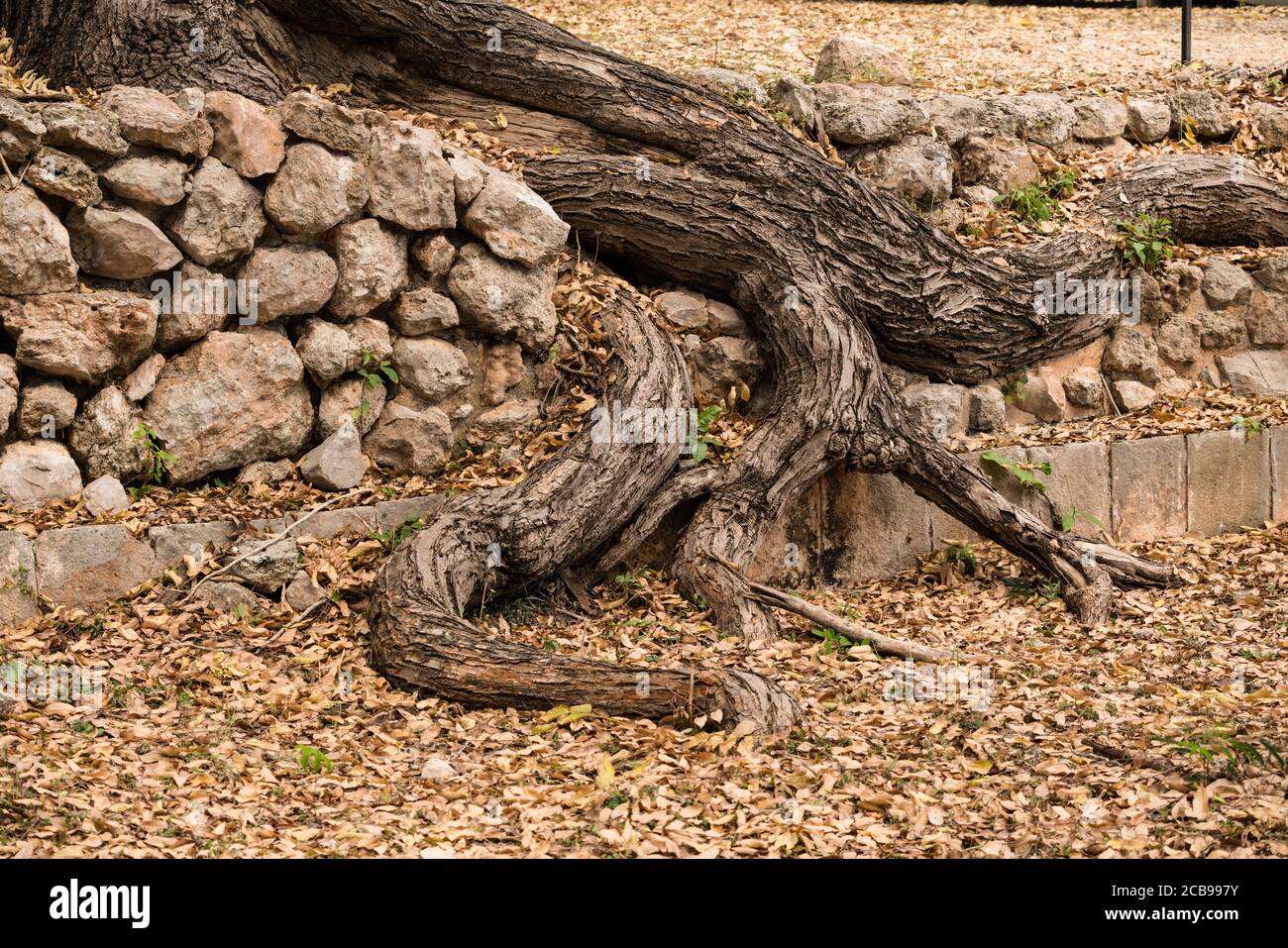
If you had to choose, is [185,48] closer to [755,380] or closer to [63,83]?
[63,83]

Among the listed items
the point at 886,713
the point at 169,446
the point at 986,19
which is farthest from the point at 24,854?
the point at 986,19

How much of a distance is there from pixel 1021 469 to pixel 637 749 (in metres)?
3.23

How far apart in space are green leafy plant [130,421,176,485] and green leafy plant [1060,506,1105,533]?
4.35 metres

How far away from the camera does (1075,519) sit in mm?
6809

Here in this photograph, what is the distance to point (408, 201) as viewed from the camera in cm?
591

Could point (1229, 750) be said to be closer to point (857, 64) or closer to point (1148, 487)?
point (1148, 487)

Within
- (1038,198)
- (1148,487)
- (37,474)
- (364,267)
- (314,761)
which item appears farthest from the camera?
(1038,198)

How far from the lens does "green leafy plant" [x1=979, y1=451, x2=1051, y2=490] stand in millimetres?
6593

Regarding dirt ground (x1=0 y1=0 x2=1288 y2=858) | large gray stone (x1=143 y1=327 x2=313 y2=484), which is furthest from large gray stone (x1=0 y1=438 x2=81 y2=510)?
large gray stone (x1=143 y1=327 x2=313 y2=484)

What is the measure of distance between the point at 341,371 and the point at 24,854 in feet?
9.43

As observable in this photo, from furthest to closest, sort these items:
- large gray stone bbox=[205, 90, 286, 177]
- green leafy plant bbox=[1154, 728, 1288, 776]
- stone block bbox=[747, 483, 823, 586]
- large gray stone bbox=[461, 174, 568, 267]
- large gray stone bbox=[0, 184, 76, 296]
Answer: stone block bbox=[747, 483, 823, 586] < large gray stone bbox=[461, 174, 568, 267] < large gray stone bbox=[205, 90, 286, 177] < large gray stone bbox=[0, 184, 76, 296] < green leafy plant bbox=[1154, 728, 1288, 776]

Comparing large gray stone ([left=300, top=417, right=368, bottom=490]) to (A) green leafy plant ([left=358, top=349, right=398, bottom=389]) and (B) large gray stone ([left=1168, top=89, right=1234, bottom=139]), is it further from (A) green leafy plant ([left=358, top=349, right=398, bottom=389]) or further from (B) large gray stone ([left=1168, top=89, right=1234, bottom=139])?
(B) large gray stone ([left=1168, top=89, right=1234, bottom=139])

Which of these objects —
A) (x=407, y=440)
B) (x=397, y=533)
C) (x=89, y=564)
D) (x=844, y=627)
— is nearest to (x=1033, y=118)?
(x=844, y=627)

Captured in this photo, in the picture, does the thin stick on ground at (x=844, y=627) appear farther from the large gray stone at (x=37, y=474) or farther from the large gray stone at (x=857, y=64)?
the large gray stone at (x=857, y=64)
